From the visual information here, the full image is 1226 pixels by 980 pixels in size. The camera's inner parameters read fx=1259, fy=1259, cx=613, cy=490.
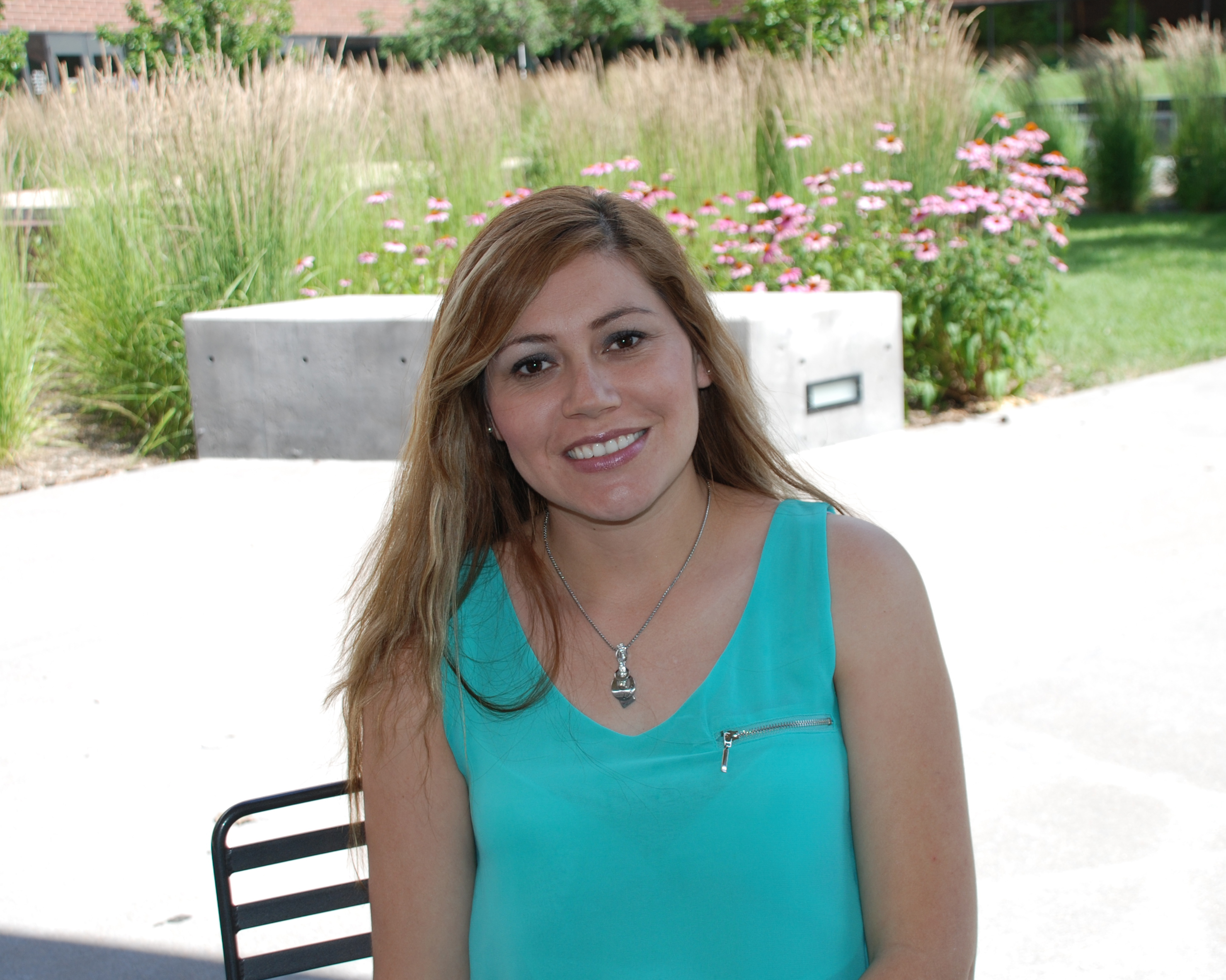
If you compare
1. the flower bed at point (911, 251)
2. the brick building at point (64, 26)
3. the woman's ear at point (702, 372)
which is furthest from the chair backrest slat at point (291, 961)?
the brick building at point (64, 26)

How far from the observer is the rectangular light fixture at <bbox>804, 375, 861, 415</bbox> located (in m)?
5.89

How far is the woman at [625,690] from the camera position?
145 cm

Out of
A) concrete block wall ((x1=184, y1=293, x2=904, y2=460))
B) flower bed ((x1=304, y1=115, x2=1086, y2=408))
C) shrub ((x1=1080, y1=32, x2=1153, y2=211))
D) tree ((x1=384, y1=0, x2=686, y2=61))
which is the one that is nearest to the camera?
concrete block wall ((x1=184, y1=293, x2=904, y2=460))

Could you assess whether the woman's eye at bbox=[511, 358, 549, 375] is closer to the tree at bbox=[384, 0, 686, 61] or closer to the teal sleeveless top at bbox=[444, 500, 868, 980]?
the teal sleeveless top at bbox=[444, 500, 868, 980]

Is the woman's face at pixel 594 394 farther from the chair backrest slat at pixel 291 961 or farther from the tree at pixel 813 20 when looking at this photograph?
the tree at pixel 813 20

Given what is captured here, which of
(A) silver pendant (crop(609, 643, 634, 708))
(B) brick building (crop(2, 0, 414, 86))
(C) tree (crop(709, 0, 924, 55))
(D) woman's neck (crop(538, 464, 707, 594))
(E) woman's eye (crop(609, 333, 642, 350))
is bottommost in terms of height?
(A) silver pendant (crop(609, 643, 634, 708))

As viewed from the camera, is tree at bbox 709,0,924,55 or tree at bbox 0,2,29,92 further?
tree at bbox 0,2,29,92

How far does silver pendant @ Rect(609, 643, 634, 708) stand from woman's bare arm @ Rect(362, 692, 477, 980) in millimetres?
215

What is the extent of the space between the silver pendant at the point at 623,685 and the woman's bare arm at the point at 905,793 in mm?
250

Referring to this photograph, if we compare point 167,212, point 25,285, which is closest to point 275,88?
point 167,212

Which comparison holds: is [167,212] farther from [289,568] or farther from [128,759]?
[128,759]

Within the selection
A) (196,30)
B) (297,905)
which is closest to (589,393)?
(297,905)

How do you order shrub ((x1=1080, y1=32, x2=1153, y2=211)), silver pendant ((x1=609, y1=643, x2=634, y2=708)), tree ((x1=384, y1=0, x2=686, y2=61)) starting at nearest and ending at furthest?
silver pendant ((x1=609, y1=643, x2=634, y2=708))
shrub ((x1=1080, y1=32, x2=1153, y2=211))
tree ((x1=384, y1=0, x2=686, y2=61))

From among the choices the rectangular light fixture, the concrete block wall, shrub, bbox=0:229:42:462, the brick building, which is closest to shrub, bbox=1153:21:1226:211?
the concrete block wall
